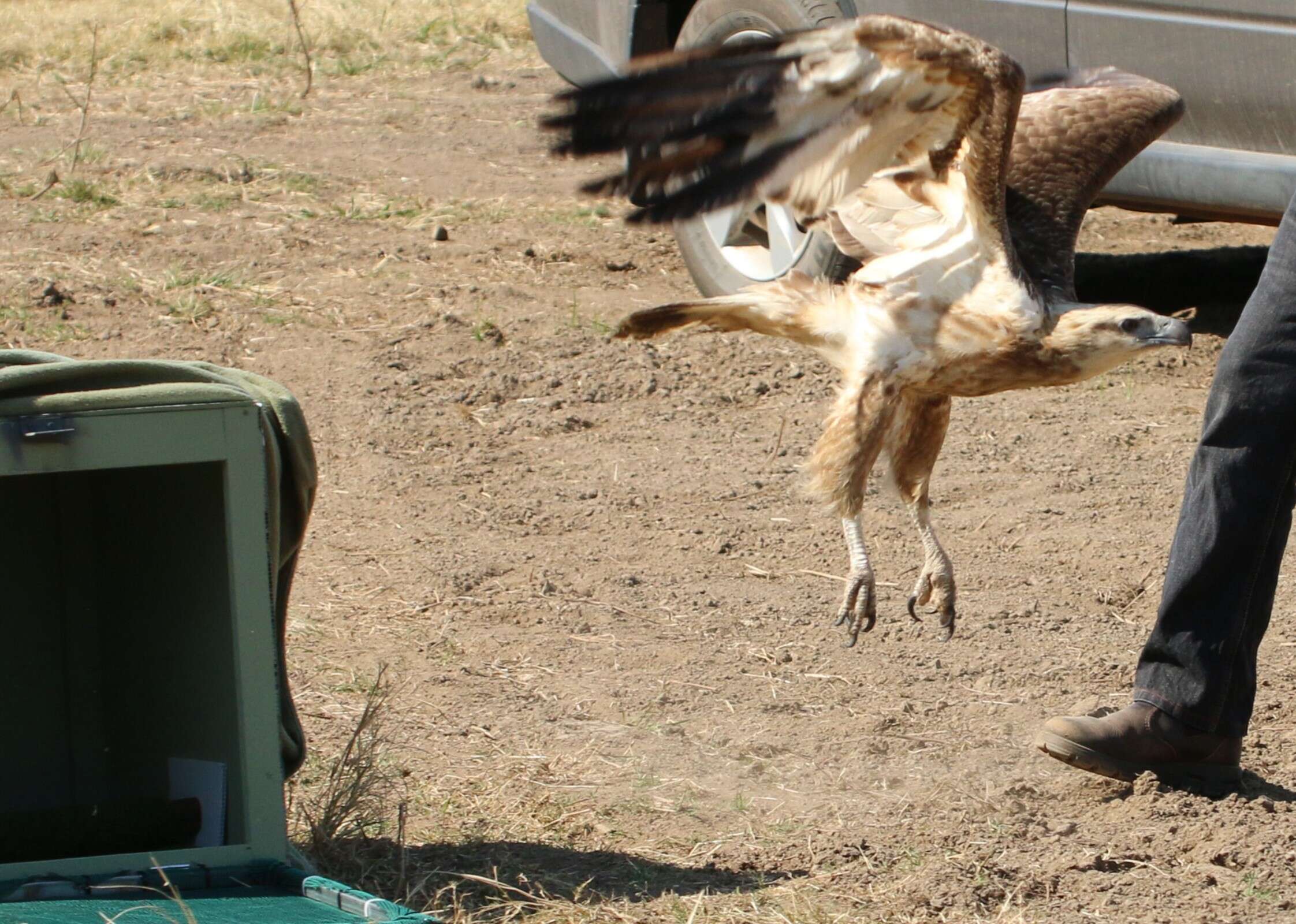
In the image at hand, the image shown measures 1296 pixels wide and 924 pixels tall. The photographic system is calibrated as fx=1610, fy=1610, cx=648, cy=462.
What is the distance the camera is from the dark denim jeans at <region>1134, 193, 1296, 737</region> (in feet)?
10.2

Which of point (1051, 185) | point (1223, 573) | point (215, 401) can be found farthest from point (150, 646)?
point (1051, 185)

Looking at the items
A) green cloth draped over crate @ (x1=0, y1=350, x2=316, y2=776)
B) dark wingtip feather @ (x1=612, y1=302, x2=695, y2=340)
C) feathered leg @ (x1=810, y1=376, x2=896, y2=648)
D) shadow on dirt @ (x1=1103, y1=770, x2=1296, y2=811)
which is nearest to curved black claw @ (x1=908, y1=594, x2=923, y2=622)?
feathered leg @ (x1=810, y1=376, x2=896, y2=648)

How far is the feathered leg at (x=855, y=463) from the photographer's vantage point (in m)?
3.86

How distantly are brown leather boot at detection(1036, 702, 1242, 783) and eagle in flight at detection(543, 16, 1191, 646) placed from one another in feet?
2.21

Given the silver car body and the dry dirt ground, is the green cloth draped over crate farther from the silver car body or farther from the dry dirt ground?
the silver car body

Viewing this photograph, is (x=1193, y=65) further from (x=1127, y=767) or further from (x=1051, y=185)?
(x=1127, y=767)

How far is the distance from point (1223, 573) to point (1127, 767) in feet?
1.49

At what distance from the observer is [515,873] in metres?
2.88

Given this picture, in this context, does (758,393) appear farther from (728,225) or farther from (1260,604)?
(1260,604)

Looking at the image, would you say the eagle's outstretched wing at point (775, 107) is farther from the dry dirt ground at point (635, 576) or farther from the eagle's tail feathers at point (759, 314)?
the dry dirt ground at point (635, 576)

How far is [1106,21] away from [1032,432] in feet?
4.61

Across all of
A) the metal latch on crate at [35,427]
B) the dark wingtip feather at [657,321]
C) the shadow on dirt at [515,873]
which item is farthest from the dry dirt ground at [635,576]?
the metal latch on crate at [35,427]

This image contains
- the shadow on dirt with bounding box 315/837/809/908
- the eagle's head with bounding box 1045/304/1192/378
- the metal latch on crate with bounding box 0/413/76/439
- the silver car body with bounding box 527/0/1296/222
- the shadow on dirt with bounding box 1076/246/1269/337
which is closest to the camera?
the metal latch on crate with bounding box 0/413/76/439

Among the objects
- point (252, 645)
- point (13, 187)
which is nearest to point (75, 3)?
point (13, 187)
